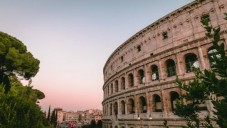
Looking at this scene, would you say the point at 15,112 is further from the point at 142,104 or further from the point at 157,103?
the point at 142,104

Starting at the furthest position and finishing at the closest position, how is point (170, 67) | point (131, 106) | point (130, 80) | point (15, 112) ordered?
point (130, 80) < point (131, 106) < point (170, 67) < point (15, 112)

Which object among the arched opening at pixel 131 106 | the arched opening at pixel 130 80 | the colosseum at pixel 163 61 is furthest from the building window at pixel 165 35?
the arched opening at pixel 131 106

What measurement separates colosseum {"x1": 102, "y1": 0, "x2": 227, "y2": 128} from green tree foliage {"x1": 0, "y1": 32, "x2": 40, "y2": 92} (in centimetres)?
1131

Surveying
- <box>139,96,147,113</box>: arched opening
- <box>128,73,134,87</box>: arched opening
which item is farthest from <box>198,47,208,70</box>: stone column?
<box>128,73,134,87</box>: arched opening

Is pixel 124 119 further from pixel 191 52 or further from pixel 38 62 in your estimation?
pixel 38 62

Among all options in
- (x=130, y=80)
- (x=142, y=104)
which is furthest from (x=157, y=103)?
(x=130, y=80)

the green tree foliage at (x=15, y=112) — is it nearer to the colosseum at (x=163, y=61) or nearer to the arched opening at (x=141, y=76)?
the colosseum at (x=163, y=61)

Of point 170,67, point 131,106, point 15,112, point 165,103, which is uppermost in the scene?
point 170,67

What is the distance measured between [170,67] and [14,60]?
15.9 meters

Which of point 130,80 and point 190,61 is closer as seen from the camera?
point 190,61

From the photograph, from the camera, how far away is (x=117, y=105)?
80.6 feet

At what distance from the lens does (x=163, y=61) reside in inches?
682

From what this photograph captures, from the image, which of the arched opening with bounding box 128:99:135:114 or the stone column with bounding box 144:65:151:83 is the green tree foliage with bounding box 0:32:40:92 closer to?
the arched opening with bounding box 128:99:135:114

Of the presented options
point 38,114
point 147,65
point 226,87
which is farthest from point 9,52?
point 226,87
